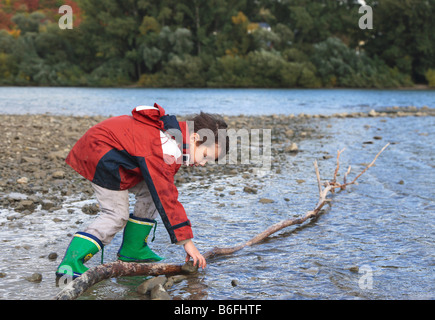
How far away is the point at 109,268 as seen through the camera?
321 centimetres

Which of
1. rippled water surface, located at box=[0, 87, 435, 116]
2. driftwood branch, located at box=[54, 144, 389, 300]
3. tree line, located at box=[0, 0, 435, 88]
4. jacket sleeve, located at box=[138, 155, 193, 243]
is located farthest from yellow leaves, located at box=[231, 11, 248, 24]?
jacket sleeve, located at box=[138, 155, 193, 243]

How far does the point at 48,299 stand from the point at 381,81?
160 ft

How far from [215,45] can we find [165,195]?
54634mm

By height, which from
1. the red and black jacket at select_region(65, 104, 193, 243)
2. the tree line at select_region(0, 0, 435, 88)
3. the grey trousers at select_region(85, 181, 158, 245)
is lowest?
the grey trousers at select_region(85, 181, 158, 245)

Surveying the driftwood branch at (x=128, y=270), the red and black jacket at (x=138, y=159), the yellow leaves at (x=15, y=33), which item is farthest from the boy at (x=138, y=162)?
the yellow leaves at (x=15, y=33)

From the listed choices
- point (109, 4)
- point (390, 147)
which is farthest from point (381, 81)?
point (390, 147)

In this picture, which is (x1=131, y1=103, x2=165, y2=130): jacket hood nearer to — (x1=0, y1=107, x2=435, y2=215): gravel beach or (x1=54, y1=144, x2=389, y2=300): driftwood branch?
(x1=54, y1=144, x2=389, y2=300): driftwood branch

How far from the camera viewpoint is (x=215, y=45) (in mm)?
56062

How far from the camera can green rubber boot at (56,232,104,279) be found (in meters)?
3.20

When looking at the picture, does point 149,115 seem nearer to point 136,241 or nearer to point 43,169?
point 136,241

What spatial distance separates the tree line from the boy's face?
149ft

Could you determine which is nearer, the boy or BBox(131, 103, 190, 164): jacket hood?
the boy

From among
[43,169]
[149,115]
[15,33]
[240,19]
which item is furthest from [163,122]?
[15,33]

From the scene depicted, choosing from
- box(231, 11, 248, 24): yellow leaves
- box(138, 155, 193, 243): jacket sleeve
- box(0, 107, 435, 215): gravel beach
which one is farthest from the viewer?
box(231, 11, 248, 24): yellow leaves
